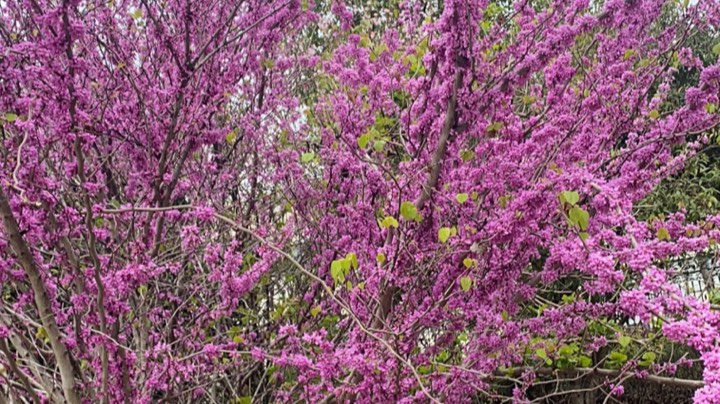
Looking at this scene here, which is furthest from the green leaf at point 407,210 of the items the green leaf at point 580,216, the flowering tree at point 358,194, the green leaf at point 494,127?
the green leaf at point 494,127

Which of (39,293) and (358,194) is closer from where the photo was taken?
(39,293)

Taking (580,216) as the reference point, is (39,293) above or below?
below

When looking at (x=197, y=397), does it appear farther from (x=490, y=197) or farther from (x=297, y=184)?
(x=490, y=197)

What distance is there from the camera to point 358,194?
392 cm

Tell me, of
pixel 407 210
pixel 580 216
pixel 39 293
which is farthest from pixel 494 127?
pixel 39 293

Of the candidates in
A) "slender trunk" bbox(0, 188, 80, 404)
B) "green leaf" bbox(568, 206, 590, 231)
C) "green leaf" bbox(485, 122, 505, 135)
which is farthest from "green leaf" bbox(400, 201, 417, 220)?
"slender trunk" bbox(0, 188, 80, 404)

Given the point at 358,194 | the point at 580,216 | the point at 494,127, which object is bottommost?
the point at 580,216

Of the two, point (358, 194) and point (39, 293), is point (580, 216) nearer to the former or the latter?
point (358, 194)

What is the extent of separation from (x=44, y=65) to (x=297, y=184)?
1.94 metres

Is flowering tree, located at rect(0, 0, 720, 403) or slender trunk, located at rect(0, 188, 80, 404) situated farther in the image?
flowering tree, located at rect(0, 0, 720, 403)

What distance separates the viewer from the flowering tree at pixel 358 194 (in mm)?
2568

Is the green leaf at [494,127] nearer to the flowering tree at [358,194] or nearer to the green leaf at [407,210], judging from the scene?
the flowering tree at [358,194]

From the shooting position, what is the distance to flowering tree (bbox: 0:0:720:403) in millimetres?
2568

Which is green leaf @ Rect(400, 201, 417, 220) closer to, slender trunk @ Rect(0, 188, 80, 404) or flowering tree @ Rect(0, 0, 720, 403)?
flowering tree @ Rect(0, 0, 720, 403)
